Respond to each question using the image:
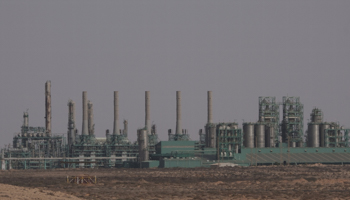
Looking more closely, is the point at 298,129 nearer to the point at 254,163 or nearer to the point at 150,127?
the point at 254,163

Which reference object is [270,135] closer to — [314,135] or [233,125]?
[233,125]

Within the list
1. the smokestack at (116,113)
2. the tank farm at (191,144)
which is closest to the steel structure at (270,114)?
the tank farm at (191,144)

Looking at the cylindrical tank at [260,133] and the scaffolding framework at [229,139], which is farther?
the cylindrical tank at [260,133]

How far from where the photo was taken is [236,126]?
495ft

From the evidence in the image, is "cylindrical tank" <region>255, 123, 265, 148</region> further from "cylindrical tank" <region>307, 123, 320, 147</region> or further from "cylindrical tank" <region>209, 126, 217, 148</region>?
"cylindrical tank" <region>307, 123, 320, 147</region>

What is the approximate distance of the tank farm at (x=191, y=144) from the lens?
144250 mm

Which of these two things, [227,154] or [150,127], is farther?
[150,127]

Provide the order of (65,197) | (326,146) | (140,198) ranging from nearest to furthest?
(65,197)
(140,198)
(326,146)

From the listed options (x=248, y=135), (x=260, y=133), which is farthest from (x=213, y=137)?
(x=260, y=133)

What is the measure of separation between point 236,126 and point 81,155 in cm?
3516

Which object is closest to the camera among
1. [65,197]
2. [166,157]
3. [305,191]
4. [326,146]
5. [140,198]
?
[65,197]

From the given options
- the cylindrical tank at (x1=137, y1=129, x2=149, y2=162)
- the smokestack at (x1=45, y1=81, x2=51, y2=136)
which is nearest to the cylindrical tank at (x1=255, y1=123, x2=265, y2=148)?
the cylindrical tank at (x1=137, y1=129, x2=149, y2=162)

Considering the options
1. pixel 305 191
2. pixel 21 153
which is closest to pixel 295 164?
pixel 21 153

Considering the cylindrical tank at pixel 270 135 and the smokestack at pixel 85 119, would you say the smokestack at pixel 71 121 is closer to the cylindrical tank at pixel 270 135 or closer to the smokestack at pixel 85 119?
the smokestack at pixel 85 119
